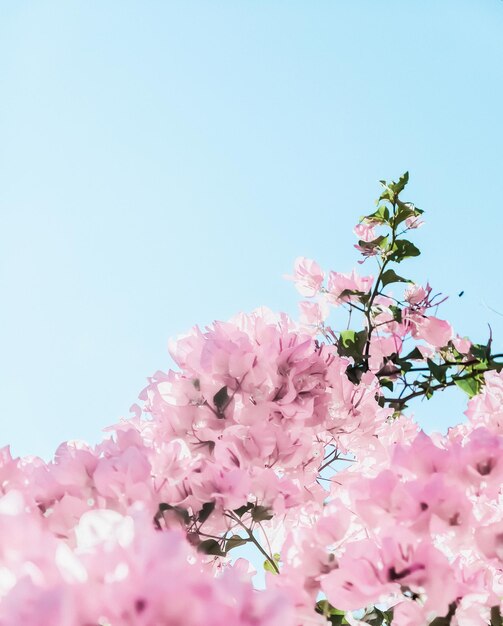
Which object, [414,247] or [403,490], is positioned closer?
[403,490]

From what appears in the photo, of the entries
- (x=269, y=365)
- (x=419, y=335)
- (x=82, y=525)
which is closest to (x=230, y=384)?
(x=269, y=365)

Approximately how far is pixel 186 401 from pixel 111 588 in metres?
0.54

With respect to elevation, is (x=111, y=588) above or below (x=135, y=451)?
below

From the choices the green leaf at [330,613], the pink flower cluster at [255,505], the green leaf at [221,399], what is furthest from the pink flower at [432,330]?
the green leaf at [330,613]

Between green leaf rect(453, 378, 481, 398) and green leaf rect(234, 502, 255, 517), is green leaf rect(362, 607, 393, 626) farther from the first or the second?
green leaf rect(453, 378, 481, 398)

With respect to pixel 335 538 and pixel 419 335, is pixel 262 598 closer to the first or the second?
pixel 335 538

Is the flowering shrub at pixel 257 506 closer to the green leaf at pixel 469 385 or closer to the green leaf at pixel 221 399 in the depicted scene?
the green leaf at pixel 221 399

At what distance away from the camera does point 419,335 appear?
1.44 metres

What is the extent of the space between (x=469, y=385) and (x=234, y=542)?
715 millimetres

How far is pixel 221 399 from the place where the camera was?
2.94ft

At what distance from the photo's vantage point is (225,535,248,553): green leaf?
0.87m

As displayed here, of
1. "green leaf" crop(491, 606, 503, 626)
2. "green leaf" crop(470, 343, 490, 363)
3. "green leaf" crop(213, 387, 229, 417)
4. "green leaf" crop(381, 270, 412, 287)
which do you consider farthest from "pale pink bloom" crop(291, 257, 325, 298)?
"green leaf" crop(491, 606, 503, 626)

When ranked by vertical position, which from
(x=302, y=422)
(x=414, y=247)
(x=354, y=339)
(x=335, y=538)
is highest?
(x=414, y=247)

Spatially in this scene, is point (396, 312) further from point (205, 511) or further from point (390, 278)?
point (205, 511)
